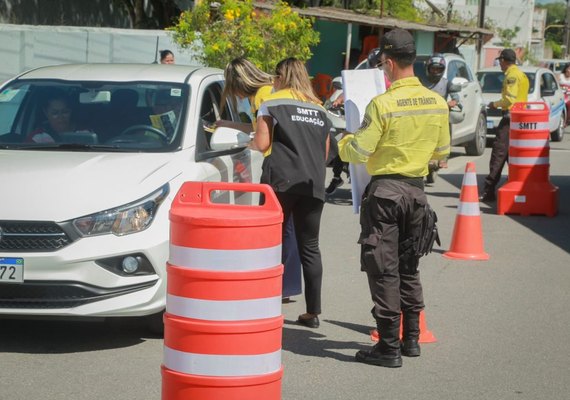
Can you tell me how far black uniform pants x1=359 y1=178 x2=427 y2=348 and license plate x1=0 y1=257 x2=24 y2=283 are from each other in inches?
78.0

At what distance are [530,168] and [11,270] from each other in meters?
8.08

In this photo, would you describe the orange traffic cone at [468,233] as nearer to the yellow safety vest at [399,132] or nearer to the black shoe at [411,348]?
the black shoe at [411,348]

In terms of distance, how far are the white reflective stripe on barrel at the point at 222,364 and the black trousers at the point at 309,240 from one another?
3.01 m

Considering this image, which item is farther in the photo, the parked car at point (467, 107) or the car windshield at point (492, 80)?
the car windshield at point (492, 80)

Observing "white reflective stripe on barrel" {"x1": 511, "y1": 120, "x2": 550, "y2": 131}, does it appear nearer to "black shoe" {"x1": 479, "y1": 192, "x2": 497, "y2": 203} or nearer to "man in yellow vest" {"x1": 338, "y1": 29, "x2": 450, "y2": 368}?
"black shoe" {"x1": 479, "y1": 192, "x2": 497, "y2": 203}

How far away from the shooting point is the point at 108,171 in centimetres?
681

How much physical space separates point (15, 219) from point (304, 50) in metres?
11.6

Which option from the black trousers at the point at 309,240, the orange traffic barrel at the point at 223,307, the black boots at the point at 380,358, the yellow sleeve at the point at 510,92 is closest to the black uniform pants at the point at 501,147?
the yellow sleeve at the point at 510,92

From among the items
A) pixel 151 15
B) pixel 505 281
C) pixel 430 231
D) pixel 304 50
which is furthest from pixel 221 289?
pixel 151 15

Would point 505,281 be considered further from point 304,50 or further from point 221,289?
point 304,50

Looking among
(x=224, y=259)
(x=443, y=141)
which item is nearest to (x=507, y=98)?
(x=443, y=141)

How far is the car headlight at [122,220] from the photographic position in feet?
21.0

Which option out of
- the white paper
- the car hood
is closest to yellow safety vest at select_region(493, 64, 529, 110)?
the white paper

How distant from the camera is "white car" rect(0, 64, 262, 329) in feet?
20.9
